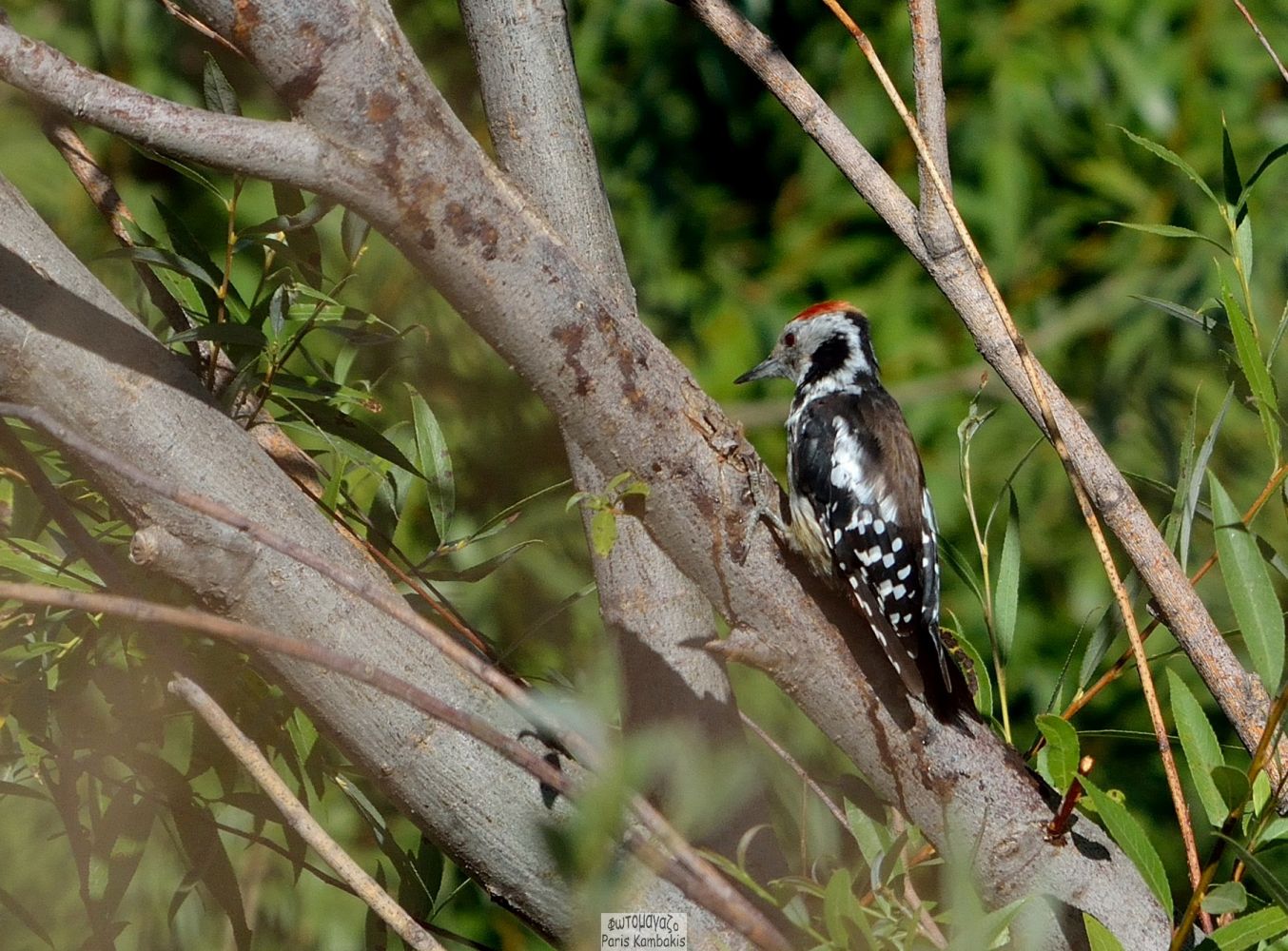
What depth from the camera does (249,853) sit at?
9.57 feet

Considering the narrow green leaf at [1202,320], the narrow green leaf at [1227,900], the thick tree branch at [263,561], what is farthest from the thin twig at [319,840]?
the narrow green leaf at [1202,320]

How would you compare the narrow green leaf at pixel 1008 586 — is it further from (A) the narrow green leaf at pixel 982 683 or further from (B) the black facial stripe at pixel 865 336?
(B) the black facial stripe at pixel 865 336

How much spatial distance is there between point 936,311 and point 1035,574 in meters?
0.78

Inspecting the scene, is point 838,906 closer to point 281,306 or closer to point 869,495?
point 281,306

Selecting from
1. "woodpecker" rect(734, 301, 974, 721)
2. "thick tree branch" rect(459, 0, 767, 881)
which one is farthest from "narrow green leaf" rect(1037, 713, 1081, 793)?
"woodpecker" rect(734, 301, 974, 721)

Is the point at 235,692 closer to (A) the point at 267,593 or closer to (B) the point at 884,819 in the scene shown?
(A) the point at 267,593

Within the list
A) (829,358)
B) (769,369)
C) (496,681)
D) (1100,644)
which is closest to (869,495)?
(829,358)

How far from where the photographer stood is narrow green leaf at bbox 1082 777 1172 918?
3.78ft

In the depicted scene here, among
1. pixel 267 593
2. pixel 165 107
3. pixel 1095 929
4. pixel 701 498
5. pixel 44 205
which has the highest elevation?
pixel 44 205

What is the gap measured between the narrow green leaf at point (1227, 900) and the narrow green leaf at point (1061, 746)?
0.16 m

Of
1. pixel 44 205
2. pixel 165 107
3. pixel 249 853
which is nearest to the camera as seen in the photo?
pixel 165 107

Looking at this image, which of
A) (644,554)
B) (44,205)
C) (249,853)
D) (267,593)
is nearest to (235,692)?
(267,593)

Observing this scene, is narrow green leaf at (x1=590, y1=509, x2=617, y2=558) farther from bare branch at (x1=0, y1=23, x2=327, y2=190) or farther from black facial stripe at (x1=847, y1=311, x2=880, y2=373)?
black facial stripe at (x1=847, y1=311, x2=880, y2=373)

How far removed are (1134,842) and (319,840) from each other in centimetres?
77
